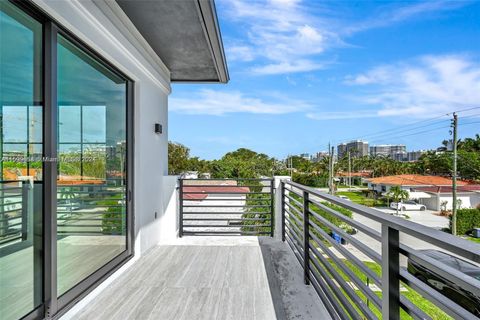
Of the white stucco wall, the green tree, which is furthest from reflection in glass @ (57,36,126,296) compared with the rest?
the green tree

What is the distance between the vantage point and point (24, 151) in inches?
69.7

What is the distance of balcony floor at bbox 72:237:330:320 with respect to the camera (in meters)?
2.24

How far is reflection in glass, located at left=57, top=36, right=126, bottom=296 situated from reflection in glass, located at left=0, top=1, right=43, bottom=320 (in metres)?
0.23

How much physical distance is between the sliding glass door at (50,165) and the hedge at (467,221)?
84.6 feet

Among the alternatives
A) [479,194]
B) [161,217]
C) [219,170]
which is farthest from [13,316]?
[479,194]

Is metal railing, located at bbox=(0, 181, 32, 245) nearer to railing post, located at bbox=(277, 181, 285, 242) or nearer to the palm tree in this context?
railing post, located at bbox=(277, 181, 285, 242)

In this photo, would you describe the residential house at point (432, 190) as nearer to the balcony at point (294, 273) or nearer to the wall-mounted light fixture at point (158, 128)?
the wall-mounted light fixture at point (158, 128)

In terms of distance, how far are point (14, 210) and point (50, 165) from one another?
0.38 meters

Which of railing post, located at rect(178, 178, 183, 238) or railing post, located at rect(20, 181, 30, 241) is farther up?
railing post, located at rect(20, 181, 30, 241)

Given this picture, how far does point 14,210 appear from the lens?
1688 mm

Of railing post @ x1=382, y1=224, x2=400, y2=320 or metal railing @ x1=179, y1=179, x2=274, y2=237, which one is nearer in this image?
railing post @ x1=382, y1=224, x2=400, y2=320

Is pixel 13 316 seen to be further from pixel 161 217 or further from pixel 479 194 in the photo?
pixel 479 194

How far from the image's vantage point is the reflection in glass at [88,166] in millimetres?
2152

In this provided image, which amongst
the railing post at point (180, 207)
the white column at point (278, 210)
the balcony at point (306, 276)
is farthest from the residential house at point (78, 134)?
the white column at point (278, 210)
